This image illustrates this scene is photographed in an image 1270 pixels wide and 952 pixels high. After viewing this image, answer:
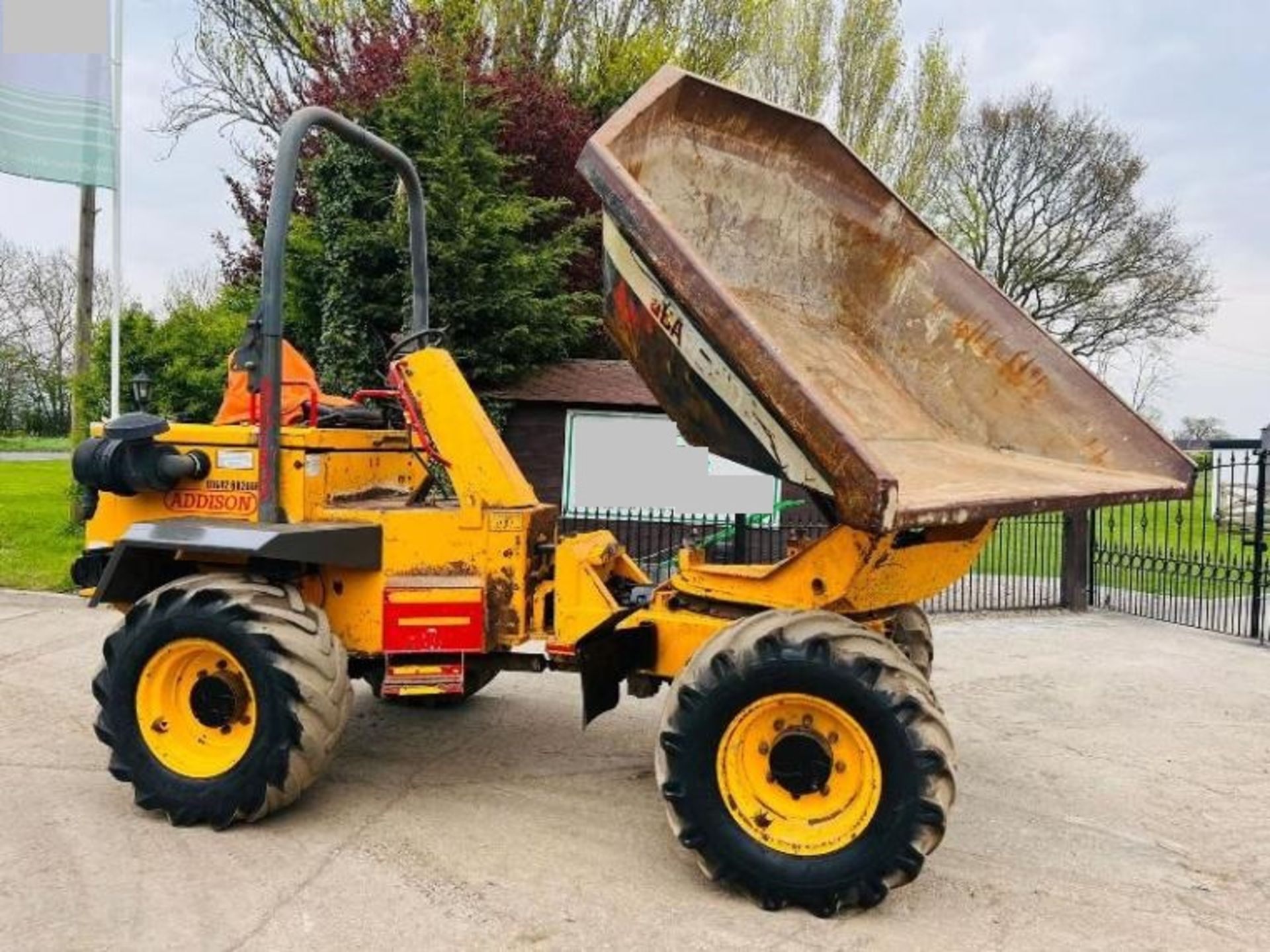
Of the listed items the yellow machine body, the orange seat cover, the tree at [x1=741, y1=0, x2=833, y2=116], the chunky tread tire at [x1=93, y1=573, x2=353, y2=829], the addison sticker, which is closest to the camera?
the chunky tread tire at [x1=93, y1=573, x2=353, y2=829]

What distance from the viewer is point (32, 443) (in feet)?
125

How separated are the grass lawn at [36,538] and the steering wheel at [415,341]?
574 cm

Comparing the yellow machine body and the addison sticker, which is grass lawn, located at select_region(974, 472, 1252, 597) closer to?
the yellow machine body

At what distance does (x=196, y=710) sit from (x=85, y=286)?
1053 cm

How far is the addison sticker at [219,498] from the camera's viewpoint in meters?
4.29

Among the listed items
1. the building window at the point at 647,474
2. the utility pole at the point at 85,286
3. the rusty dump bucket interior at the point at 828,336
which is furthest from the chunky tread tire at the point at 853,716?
the utility pole at the point at 85,286

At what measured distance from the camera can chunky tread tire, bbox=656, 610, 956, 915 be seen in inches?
129

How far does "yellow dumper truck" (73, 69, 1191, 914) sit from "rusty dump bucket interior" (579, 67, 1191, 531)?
1cm

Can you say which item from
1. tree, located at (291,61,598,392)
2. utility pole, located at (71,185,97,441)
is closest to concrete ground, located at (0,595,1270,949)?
tree, located at (291,61,598,392)

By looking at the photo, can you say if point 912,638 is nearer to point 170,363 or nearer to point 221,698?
point 221,698

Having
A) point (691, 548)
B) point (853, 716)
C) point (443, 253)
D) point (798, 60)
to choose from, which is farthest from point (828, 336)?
point (798, 60)

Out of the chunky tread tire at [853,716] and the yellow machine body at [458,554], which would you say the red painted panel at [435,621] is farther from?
the chunky tread tire at [853,716]

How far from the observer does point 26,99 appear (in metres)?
9.71

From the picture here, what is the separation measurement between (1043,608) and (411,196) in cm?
771
